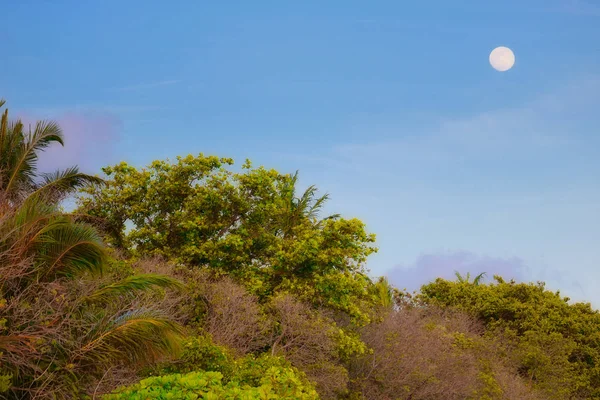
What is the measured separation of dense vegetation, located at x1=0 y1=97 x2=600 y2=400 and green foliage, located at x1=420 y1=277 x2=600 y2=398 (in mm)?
276

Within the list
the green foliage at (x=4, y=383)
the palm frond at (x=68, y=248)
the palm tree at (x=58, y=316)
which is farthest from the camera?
the palm frond at (x=68, y=248)

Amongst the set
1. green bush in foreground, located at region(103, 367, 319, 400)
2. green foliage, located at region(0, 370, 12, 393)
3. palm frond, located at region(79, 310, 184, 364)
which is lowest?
green foliage, located at region(0, 370, 12, 393)

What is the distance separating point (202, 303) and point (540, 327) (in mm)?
21235

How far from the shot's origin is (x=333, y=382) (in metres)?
21.8

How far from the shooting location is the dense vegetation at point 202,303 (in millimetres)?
13367

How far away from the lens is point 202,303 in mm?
21797

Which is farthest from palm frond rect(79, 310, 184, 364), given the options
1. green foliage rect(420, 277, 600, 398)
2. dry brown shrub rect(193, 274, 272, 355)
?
green foliage rect(420, 277, 600, 398)

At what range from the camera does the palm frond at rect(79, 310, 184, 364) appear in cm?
1352

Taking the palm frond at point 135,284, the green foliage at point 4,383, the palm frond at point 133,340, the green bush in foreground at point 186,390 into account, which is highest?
the palm frond at point 135,284

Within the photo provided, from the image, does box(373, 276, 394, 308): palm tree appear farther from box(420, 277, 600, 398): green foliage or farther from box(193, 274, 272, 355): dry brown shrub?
box(193, 274, 272, 355): dry brown shrub

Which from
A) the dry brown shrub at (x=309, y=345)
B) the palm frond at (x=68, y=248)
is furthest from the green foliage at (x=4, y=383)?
the dry brown shrub at (x=309, y=345)

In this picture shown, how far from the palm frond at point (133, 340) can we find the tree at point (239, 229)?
30.6ft

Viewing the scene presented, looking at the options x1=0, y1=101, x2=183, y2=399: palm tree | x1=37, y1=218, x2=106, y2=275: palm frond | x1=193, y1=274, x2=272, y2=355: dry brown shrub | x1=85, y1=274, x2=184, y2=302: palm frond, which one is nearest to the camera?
x1=0, y1=101, x2=183, y2=399: palm tree

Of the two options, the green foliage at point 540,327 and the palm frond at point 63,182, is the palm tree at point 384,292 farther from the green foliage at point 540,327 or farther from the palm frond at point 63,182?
the palm frond at point 63,182
